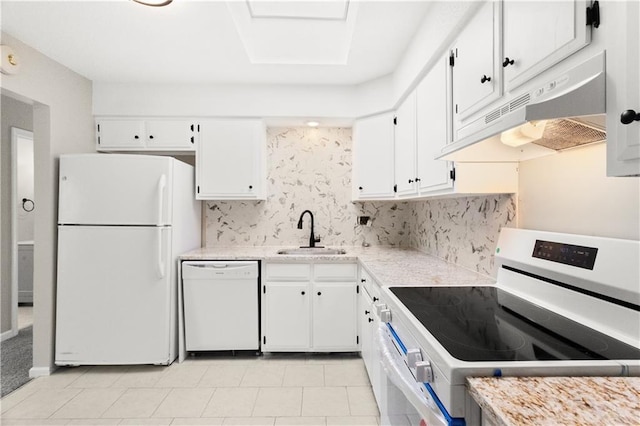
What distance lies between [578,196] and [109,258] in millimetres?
2943

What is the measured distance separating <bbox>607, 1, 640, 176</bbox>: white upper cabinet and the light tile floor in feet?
6.07

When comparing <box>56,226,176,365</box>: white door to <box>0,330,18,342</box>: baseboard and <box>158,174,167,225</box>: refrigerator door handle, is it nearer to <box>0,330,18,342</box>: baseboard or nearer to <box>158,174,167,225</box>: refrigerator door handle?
<box>158,174,167,225</box>: refrigerator door handle

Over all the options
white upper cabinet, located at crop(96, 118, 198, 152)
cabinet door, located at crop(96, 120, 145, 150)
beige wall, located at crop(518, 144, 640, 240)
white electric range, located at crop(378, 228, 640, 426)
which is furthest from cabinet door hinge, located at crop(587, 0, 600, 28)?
cabinet door, located at crop(96, 120, 145, 150)

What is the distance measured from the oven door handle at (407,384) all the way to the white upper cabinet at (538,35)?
1018 millimetres

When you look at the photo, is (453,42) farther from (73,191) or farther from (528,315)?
(73,191)

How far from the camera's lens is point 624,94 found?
0.72m

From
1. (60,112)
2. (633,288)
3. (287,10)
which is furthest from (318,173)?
(633,288)

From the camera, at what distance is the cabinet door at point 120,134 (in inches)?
119

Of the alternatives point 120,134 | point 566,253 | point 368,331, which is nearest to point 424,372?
point 566,253

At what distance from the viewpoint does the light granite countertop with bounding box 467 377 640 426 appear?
1.95 feet

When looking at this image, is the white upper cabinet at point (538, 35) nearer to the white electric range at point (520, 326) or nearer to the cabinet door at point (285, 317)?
the white electric range at point (520, 326)

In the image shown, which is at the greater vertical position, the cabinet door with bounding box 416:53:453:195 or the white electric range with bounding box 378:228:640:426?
the cabinet door with bounding box 416:53:453:195

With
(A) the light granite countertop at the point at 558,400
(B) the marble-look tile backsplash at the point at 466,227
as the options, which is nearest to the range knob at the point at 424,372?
(A) the light granite countertop at the point at 558,400

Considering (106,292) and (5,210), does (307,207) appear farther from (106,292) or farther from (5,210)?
(5,210)
